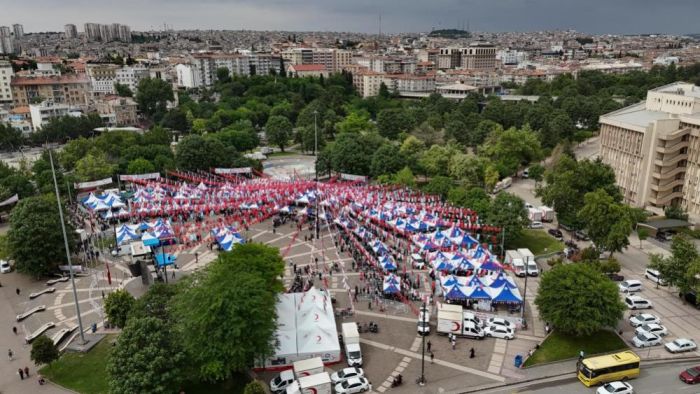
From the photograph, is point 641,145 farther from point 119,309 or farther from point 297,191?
point 119,309

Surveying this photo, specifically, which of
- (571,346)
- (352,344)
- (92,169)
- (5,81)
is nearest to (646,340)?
(571,346)

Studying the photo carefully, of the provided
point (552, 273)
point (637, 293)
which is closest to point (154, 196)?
point (552, 273)

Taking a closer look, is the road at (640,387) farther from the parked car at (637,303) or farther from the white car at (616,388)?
the parked car at (637,303)

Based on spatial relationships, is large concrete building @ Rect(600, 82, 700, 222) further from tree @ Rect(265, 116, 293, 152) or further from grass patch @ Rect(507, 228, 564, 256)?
tree @ Rect(265, 116, 293, 152)

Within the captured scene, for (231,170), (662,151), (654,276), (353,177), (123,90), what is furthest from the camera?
(123,90)

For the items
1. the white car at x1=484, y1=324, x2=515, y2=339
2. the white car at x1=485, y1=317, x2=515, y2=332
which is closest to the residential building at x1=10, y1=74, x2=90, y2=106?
the white car at x1=485, y1=317, x2=515, y2=332

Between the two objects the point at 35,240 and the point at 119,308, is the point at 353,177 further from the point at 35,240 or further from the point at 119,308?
the point at 119,308
